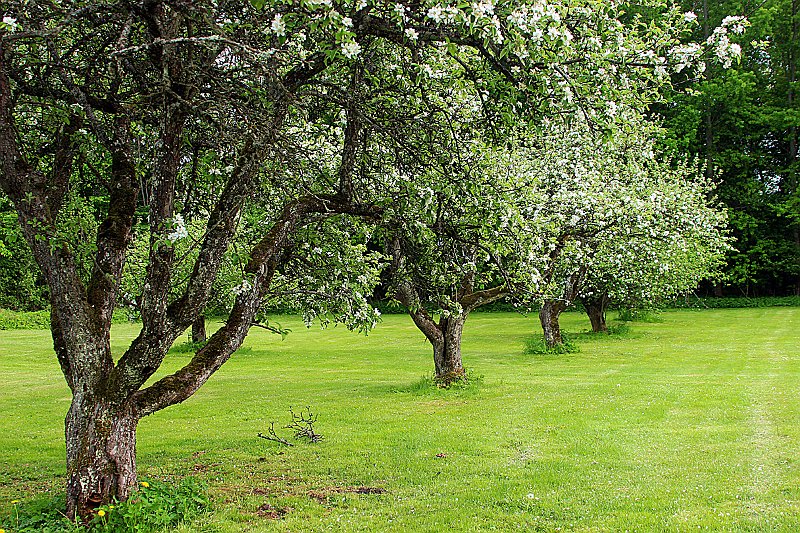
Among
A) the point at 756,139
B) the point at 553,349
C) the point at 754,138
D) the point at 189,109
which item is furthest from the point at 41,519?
the point at 756,139

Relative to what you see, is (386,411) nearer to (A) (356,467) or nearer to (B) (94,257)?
(A) (356,467)

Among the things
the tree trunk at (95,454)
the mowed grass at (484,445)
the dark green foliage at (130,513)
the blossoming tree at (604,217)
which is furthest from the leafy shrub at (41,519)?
the blossoming tree at (604,217)

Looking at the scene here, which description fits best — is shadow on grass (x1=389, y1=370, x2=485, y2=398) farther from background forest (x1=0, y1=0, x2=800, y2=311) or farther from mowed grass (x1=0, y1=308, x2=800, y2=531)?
background forest (x1=0, y1=0, x2=800, y2=311)

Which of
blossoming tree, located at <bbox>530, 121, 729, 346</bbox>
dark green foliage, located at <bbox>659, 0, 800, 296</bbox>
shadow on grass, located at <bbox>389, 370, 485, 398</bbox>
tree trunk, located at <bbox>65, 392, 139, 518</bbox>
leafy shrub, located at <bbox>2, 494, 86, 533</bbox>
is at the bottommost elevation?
shadow on grass, located at <bbox>389, 370, 485, 398</bbox>

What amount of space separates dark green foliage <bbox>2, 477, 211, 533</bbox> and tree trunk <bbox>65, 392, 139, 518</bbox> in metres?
0.16

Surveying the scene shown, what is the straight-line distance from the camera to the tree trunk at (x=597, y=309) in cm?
3034

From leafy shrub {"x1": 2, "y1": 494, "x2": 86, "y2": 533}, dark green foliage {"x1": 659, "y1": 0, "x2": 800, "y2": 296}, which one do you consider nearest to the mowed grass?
leafy shrub {"x1": 2, "y1": 494, "x2": 86, "y2": 533}

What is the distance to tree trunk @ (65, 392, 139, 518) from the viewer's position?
7.14 meters

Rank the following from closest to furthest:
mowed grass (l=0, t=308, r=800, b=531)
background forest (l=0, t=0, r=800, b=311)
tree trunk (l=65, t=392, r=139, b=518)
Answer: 1. tree trunk (l=65, t=392, r=139, b=518)
2. mowed grass (l=0, t=308, r=800, b=531)
3. background forest (l=0, t=0, r=800, b=311)

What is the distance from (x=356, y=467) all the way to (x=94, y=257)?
15.3 ft

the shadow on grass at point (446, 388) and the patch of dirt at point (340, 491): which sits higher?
the shadow on grass at point (446, 388)

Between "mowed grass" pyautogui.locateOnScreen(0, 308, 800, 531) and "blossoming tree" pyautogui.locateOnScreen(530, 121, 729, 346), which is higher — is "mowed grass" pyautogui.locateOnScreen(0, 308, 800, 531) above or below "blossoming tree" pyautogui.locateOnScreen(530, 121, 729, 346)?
below

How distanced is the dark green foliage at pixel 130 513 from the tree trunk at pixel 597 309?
24.1 metres

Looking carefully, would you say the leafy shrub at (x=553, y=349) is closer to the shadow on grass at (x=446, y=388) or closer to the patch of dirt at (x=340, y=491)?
the shadow on grass at (x=446, y=388)
